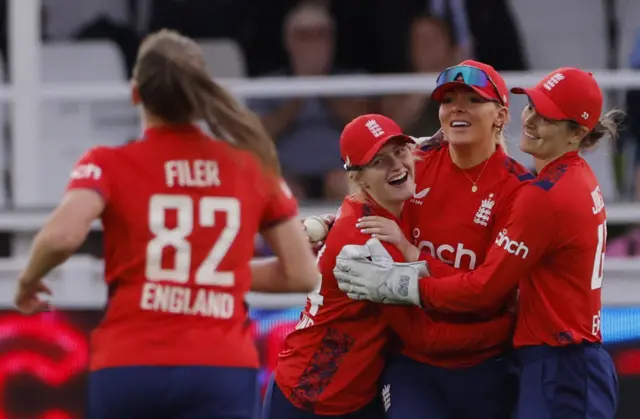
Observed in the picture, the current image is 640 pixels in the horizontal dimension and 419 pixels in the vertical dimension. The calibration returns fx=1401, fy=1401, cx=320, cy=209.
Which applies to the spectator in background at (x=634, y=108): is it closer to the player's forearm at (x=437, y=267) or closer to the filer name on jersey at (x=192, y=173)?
the player's forearm at (x=437, y=267)

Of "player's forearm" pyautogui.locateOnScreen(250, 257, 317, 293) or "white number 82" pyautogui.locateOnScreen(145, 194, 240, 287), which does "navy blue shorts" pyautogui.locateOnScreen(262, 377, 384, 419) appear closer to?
"player's forearm" pyautogui.locateOnScreen(250, 257, 317, 293)

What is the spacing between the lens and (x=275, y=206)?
399 cm

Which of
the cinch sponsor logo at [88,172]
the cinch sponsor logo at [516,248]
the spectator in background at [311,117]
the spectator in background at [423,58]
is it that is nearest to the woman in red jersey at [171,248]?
the cinch sponsor logo at [88,172]

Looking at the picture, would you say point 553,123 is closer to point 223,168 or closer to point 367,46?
point 223,168

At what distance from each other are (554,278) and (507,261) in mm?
199

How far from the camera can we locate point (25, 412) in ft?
21.1

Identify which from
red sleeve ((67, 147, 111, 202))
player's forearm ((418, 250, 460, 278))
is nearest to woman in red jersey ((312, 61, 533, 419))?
player's forearm ((418, 250, 460, 278))

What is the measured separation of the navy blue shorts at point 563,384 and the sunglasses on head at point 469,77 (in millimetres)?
881

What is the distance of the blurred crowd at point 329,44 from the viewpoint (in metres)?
7.79

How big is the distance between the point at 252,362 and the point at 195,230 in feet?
1.36

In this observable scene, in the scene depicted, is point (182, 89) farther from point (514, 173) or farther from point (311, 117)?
point (311, 117)

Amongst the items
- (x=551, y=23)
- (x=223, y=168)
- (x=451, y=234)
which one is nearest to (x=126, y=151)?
(x=223, y=168)

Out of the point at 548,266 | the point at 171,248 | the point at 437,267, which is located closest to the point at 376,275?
the point at 437,267

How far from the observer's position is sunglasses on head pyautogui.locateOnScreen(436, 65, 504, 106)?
468 cm
